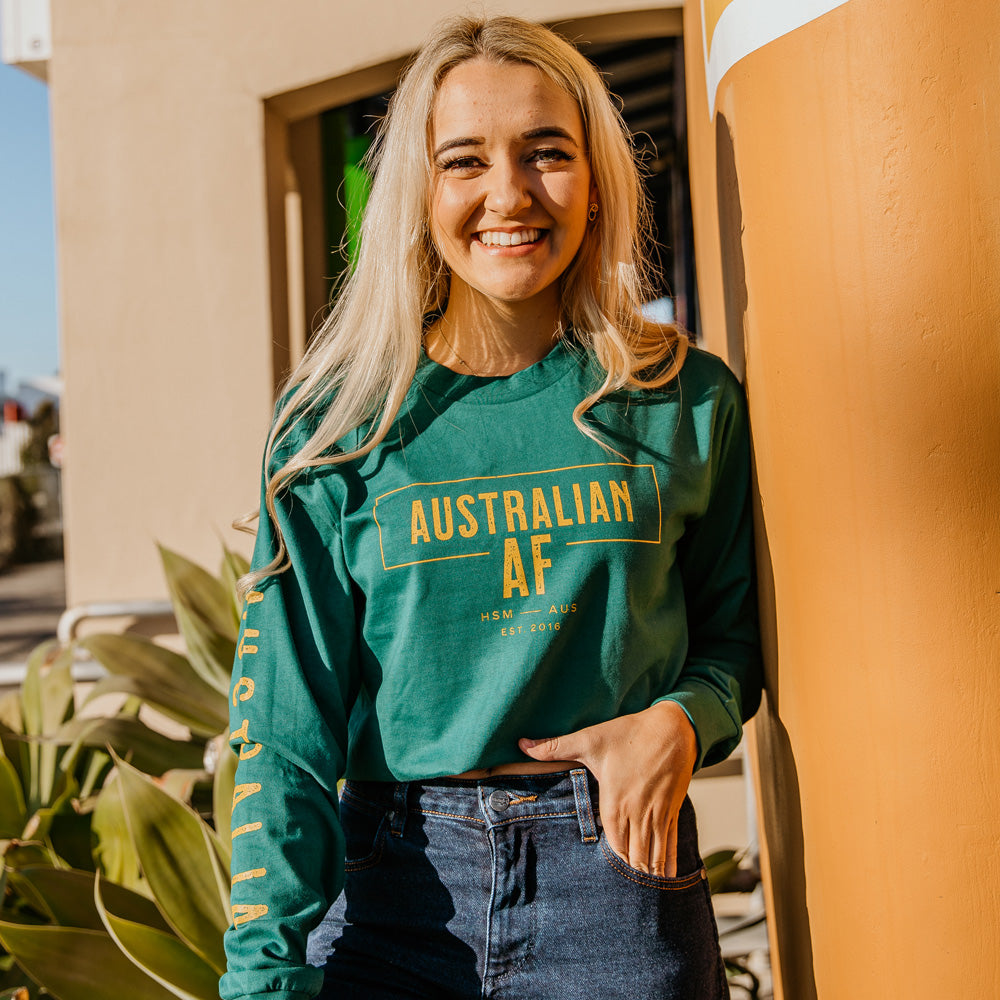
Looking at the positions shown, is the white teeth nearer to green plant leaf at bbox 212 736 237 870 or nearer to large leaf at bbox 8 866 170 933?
green plant leaf at bbox 212 736 237 870

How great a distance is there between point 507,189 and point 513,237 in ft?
0.22

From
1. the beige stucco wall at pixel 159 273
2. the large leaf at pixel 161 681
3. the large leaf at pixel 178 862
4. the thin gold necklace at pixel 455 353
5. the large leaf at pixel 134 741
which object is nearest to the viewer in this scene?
the thin gold necklace at pixel 455 353

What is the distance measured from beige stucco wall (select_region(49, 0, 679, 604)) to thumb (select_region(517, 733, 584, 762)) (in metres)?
2.39

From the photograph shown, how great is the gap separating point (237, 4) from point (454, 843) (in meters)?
3.12

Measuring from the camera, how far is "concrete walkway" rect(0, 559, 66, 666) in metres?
14.5

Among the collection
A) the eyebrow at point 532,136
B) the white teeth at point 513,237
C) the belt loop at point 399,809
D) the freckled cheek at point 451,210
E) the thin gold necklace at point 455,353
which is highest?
the eyebrow at point 532,136

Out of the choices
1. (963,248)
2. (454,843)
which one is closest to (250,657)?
(454,843)

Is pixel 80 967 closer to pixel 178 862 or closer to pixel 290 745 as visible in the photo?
pixel 178 862

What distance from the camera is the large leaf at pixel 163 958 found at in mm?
1904

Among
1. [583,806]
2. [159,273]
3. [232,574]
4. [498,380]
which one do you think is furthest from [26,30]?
[583,806]

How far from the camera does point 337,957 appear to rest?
1426mm

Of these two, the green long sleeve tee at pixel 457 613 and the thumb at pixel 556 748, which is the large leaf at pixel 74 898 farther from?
the thumb at pixel 556 748

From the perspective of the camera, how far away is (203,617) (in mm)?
3010

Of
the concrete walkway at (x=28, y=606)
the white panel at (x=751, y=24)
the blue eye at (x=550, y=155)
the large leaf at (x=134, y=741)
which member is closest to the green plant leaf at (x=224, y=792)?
the large leaf at (x=134, y=741)
